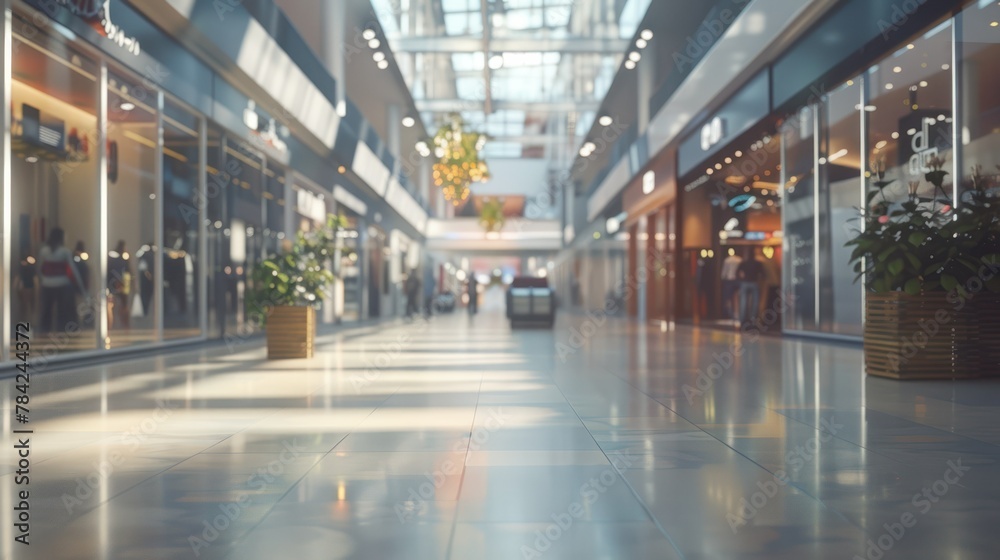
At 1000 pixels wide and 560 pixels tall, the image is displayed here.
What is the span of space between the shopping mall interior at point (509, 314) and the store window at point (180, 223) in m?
0.06

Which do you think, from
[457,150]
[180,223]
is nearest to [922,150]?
[180,223]

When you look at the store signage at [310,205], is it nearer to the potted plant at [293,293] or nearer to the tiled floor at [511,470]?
the potted plant at [293,293]

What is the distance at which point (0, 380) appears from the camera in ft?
25.5

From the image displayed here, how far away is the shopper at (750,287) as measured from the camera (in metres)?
19.1

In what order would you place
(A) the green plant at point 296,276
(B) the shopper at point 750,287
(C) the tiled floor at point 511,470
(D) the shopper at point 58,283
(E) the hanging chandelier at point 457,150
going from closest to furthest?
(C) the tiled floor at point 511,470 < (D) the shopper at point 58,283 < (A) the green plant at point 296,276 < (B) the shopper at point 750,287 < (E) the hanging chandelier at point 457,150

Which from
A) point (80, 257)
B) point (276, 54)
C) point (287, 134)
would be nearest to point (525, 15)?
point (287, 134)

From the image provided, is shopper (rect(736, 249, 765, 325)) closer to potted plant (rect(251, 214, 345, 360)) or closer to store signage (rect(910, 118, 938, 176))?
store signage (rect(910, 118, 938, 176))

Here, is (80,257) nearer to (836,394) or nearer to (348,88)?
(836,394)

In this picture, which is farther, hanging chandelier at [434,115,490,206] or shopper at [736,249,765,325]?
hanging chandelier at [434,115,490,206]

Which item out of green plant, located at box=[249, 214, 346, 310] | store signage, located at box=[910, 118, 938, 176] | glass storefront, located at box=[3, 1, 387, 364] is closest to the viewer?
glass storefront, located at box=[3, 1, 387, 364]

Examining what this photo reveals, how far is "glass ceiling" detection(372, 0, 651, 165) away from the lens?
899 inches

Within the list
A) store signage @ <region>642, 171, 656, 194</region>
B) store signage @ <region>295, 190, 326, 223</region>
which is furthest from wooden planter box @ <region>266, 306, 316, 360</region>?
store signage @ <region>642, 171, 656, 194</region>

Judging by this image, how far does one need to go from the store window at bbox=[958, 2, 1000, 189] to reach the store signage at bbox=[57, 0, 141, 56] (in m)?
9.20

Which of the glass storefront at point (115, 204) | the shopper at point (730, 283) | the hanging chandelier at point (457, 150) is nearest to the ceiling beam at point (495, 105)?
the hanging chandelier at point (457, 150)
